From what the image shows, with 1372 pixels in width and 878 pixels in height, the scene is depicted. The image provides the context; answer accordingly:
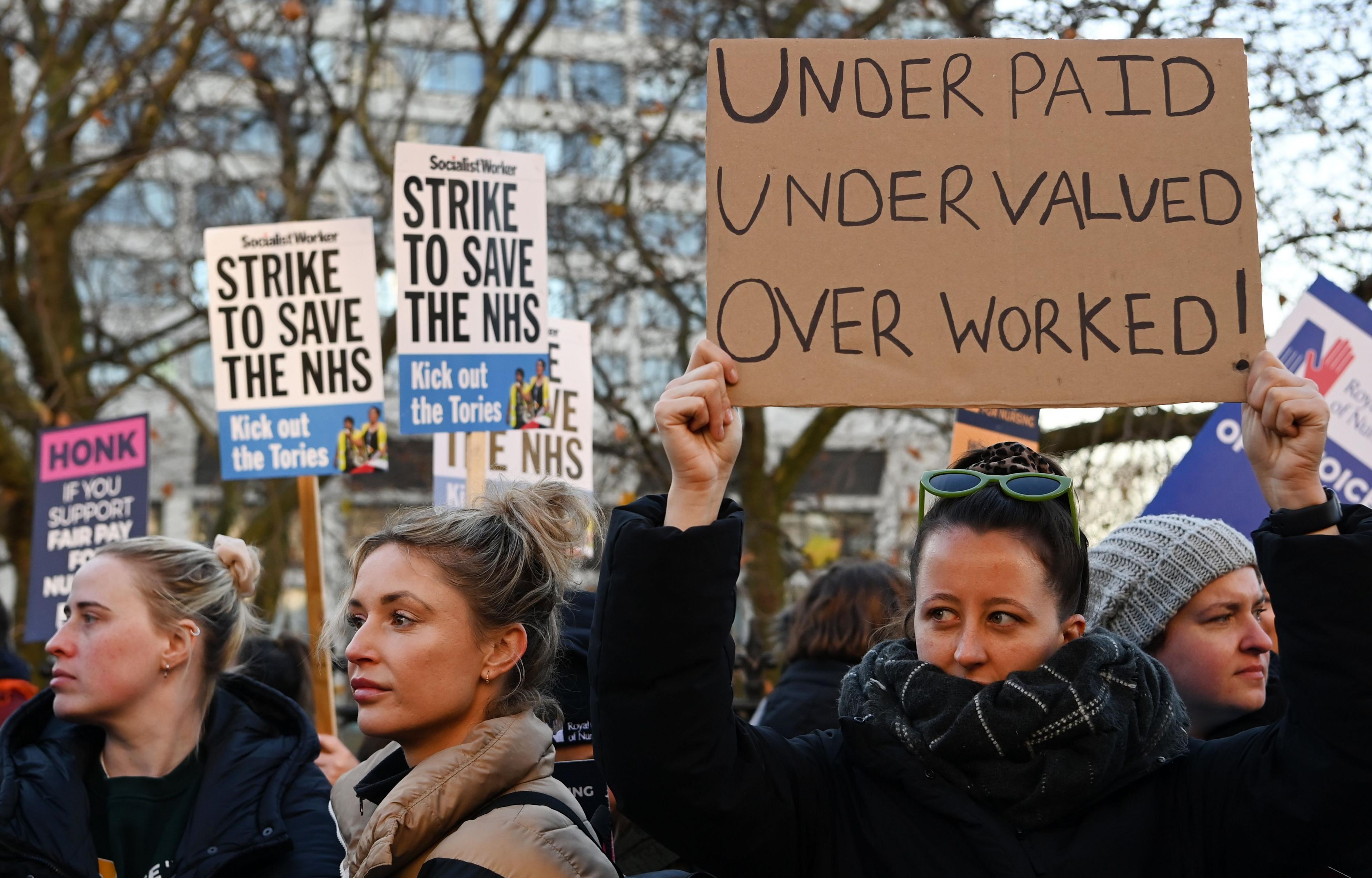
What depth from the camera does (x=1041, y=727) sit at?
7.01 feet

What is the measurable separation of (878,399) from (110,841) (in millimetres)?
2054

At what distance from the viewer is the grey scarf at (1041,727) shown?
7.00ft

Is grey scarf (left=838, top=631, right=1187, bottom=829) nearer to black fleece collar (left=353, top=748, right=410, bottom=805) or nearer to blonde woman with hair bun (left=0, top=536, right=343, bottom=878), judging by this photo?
black fleece collar (left=353, top=748, right=410, bottom=805)

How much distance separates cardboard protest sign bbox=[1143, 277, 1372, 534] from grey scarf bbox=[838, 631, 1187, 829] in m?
2.34

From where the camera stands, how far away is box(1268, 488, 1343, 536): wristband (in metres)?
2.06

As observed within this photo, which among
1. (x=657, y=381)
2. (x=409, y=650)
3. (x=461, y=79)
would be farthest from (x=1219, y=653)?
(x=461, y=79)

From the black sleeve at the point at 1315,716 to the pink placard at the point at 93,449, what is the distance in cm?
479

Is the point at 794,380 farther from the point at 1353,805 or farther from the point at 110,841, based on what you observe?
the point at 110,841

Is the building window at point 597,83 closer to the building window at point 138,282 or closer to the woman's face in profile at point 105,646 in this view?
the building window at point 138,282

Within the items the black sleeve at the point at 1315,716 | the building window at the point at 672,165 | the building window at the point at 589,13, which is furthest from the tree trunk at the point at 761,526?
the black sleeve at the point at 1315,716

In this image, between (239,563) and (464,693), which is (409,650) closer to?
(464,693)

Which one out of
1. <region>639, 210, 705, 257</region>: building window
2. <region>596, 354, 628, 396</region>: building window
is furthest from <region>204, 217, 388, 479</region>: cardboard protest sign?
<region>639, 210, 705, 257</region>: building window

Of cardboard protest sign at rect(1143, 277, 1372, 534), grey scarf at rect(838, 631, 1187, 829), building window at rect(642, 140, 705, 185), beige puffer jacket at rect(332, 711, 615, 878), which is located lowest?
beige puffer jacket at rect(332, 711, 615, 878)

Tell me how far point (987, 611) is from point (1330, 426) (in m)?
2.78
